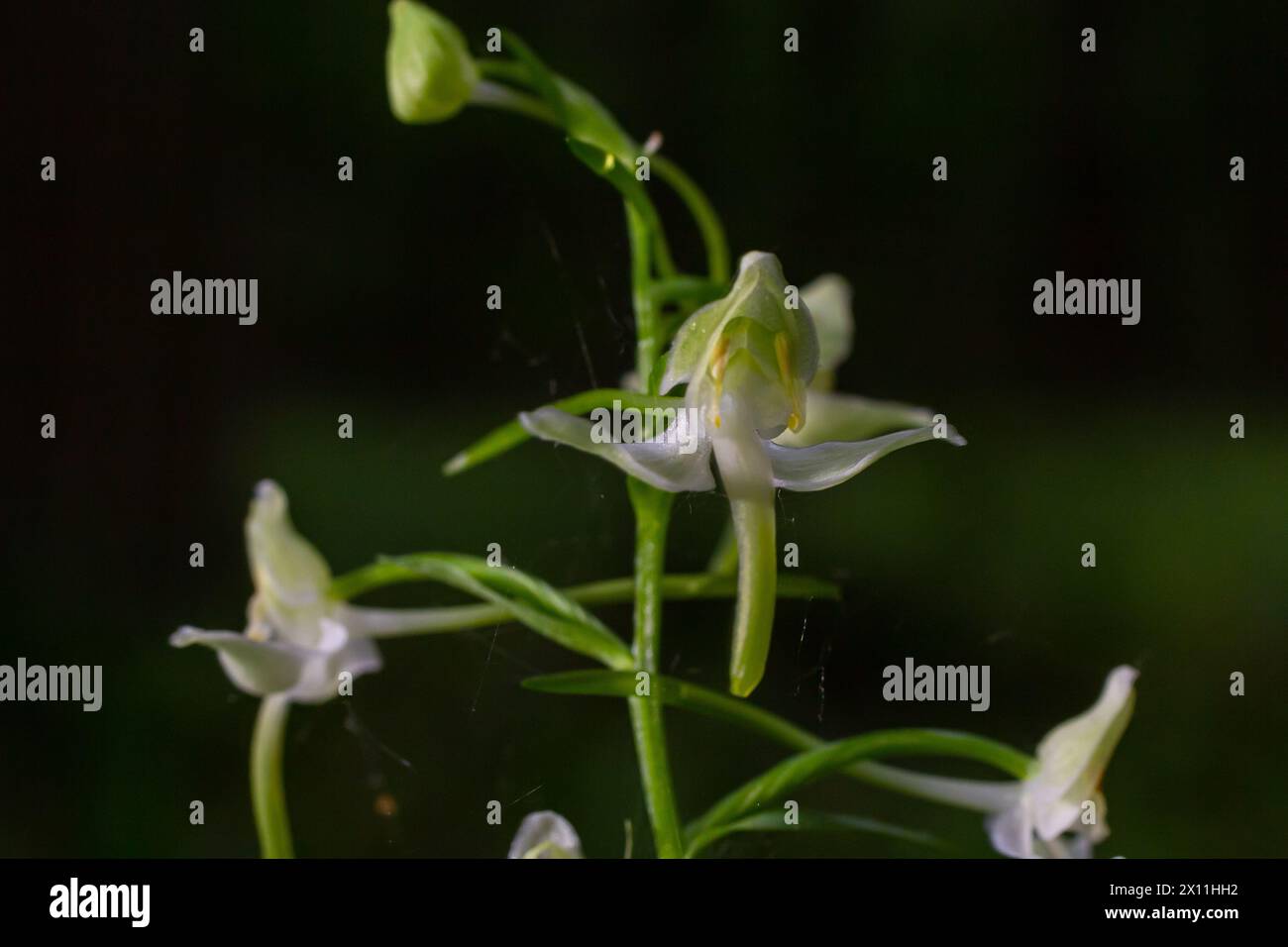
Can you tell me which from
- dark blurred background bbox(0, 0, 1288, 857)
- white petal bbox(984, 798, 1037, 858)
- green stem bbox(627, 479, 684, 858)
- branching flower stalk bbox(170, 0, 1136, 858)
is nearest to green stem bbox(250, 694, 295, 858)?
branching flower stalk bbox(170, 0, 1136, 858)

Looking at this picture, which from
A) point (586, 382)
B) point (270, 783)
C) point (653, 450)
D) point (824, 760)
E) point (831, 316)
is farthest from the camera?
point (586, 382)

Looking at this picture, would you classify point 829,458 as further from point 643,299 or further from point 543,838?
point 543,838

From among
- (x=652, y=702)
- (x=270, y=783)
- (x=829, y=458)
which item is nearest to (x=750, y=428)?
(x=829, y=458)

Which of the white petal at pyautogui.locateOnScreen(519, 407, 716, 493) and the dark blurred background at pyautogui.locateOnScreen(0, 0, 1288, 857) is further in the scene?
the dark blurred background at pyautogui.locateOnScreen(0, 0, 1288, 857)

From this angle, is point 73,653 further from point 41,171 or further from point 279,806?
point 279,806

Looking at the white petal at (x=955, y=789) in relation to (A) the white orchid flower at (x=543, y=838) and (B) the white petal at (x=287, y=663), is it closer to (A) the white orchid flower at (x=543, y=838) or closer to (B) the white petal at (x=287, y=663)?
(A) the white orchid flower at (x=543, y=838)

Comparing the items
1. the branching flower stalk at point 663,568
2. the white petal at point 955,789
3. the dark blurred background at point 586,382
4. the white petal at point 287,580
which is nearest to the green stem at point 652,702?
the branching flower stalk at point 663,568

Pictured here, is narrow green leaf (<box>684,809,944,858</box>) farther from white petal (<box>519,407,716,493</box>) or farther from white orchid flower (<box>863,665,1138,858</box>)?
white petal (<box>519,407,716,493</box>)

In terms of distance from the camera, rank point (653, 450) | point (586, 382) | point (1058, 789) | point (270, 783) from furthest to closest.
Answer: point (586, 382)
point (270, 783)
point (1058, 789)
point (653, 450)
